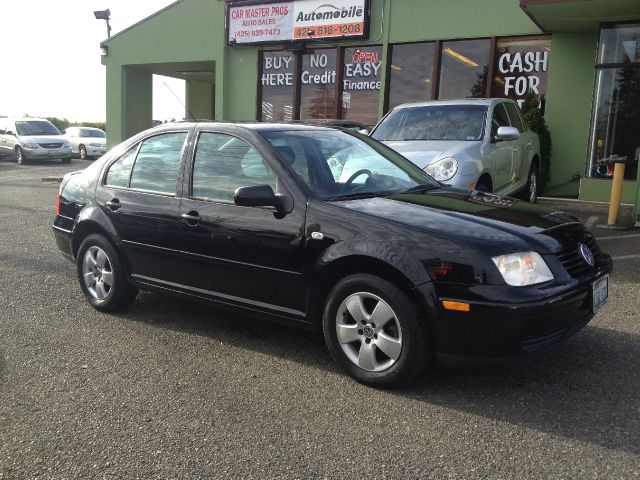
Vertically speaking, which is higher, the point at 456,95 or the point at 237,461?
the point at 456,95

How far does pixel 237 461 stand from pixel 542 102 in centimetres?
1163

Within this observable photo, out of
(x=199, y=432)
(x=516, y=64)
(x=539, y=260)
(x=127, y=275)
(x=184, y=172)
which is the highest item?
(x=516, y=64)

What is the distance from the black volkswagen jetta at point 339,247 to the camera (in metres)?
3.43

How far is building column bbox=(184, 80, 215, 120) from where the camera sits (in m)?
23.5

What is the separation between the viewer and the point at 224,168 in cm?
451

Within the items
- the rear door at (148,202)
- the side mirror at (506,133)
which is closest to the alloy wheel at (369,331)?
the rear door at (148,202)

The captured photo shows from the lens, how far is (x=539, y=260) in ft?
11.6

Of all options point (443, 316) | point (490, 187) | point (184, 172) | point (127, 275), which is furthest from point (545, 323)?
point (490, 187)

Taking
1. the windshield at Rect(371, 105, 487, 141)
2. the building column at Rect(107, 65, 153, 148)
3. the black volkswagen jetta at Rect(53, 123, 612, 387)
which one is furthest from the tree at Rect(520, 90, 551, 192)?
the building column at Rect(107, 65, 153, 148)

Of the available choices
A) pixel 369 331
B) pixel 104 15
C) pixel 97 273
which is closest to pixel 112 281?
pixel 97 273

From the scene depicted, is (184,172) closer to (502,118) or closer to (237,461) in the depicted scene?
(237,461)

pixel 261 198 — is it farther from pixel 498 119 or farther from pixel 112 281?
pixel 498 119

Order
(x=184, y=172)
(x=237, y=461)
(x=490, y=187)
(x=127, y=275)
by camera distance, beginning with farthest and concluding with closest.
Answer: (x=490, y=187) < (x=127, y=275) < (x=184, y=172) < (x=237, y=461)

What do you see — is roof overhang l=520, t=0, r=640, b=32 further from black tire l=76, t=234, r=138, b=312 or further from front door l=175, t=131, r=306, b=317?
black tire l=76, t=234, r=138, b=312
